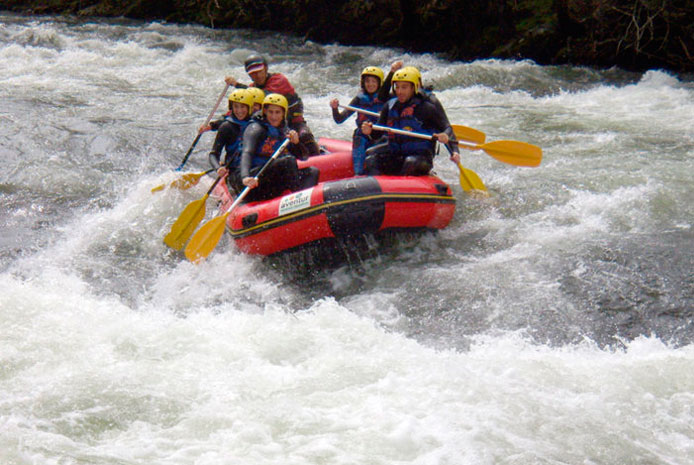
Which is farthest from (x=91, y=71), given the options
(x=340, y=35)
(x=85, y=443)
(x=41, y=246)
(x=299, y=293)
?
(x=85, y=443)

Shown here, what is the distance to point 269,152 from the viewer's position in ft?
21.0

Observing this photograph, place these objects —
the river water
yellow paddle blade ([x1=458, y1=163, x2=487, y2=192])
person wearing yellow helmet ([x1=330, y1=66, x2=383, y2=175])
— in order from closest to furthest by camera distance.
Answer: the river water < yellow paddle blade ([x1=458, y1=163, x2=487, y2=192]) < person wearing yellow helmet ([x1=330, y1=66, x2=383, y2=175])

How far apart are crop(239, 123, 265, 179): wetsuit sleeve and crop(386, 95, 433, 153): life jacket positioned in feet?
3.54

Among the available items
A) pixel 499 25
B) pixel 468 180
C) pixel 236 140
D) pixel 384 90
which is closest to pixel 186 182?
pixel 236 140

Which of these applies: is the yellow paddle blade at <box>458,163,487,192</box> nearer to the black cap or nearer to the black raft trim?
the black raft trim

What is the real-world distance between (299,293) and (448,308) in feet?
3.63

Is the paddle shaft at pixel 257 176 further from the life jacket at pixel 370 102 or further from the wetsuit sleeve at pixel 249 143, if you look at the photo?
the life jacket at pixel 370 102

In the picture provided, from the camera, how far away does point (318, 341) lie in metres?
4.66

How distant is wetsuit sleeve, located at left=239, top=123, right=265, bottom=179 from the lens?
6215 millimetres

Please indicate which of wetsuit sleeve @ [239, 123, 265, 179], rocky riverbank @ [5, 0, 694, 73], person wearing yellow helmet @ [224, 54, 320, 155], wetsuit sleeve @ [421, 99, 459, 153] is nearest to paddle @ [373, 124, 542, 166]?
wetsuit sleeve @ [421, 99, 459, 153]

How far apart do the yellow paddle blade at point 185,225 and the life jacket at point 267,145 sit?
1.67 ft

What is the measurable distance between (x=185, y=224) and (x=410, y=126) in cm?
200

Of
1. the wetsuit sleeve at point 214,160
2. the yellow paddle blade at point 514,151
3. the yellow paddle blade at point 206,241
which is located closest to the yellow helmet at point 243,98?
the wetsuit sleeve at point 214,160

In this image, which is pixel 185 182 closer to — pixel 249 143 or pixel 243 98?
pixel 243 98
